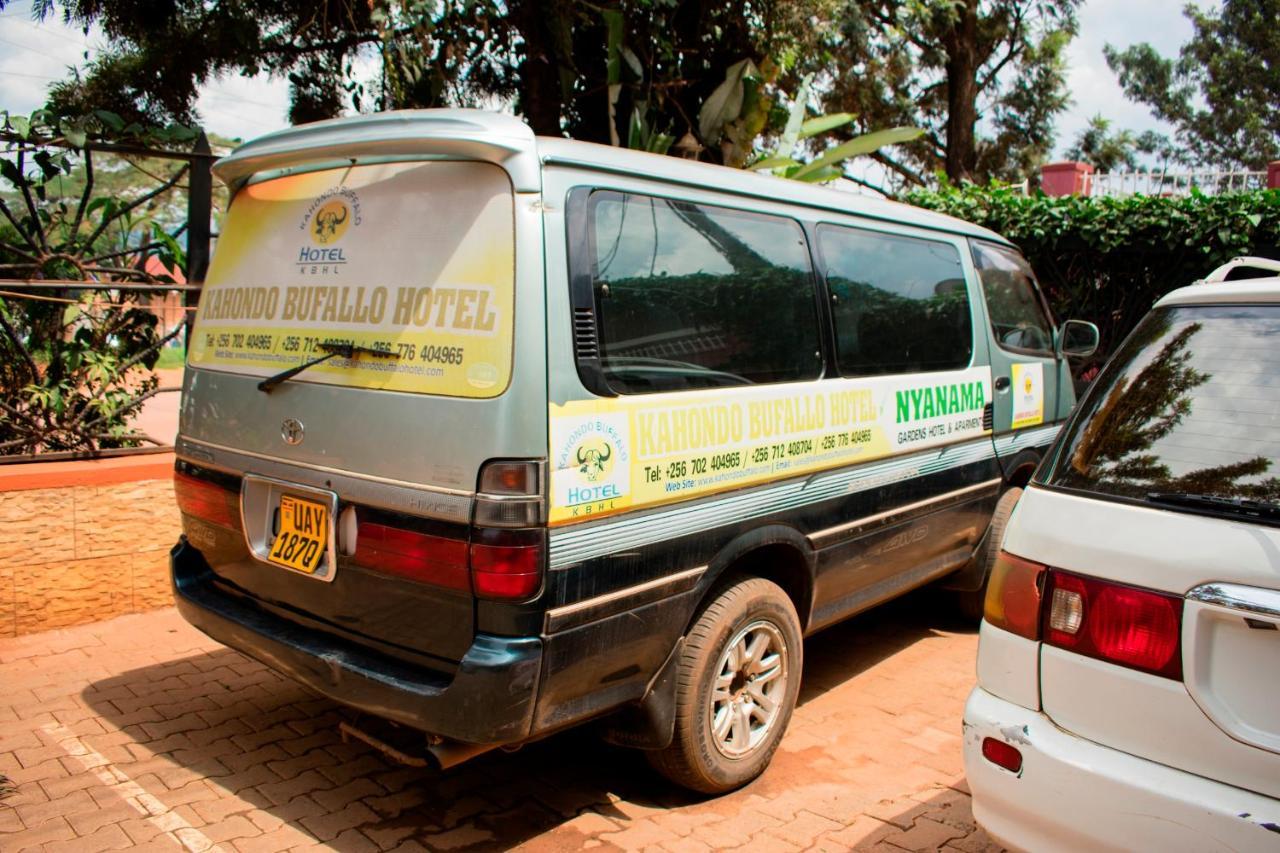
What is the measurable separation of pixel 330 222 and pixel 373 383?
616mm

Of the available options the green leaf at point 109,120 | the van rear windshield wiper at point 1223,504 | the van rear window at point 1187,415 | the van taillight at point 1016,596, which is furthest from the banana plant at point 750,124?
the van rear windshield wiper at point 1223,504

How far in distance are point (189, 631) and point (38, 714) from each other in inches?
39.0

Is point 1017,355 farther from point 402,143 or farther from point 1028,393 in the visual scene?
point 402,143

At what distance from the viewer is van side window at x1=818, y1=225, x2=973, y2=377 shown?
13.3 feet

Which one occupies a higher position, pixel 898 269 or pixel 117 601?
pixel 898 269

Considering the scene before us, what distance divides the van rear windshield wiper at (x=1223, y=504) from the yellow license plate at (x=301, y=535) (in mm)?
2350

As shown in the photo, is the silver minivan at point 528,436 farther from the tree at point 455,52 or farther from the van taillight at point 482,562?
the tree at point 455,52

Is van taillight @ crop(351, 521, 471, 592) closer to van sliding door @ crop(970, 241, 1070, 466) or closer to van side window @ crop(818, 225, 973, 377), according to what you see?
van side window @ crop(818, 225, 973, 377)

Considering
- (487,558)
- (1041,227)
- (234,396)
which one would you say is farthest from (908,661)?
(1041,227)

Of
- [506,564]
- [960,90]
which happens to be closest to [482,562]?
[506,564]

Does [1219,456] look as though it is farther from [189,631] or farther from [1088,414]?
[189,631]

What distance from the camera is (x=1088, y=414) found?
2623 millimetres

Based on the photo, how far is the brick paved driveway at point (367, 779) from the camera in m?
3.26

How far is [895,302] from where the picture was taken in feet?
14.4
